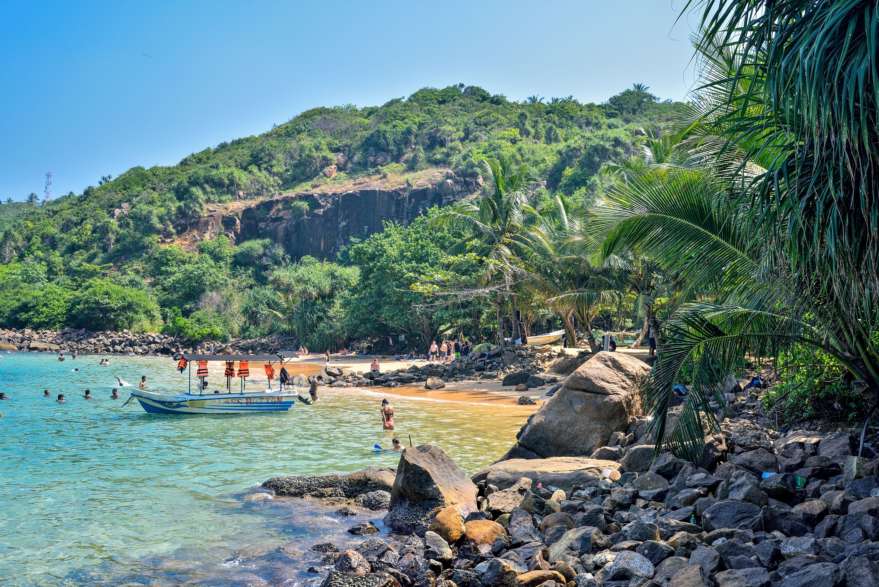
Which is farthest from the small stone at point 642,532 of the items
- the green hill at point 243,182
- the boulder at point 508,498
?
the green hill at point 243,182

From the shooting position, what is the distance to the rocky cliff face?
79562 mm

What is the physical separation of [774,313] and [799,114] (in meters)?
3.63

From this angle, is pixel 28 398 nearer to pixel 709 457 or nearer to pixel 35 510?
pixel 35 510

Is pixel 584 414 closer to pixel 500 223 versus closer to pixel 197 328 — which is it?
pixel 500 223

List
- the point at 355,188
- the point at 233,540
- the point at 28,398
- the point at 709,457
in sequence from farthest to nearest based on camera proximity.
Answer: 1. the point at 355,188
2. the point at 28,398
3. the point at 233,540
4. the point at 709,457

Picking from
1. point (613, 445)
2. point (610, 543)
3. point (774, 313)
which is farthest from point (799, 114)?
point (613, 445)

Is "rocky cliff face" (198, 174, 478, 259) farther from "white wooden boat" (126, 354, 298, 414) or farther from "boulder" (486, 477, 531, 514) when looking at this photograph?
"boulder" (486, 477, 531, 514)

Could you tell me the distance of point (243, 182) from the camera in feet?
329

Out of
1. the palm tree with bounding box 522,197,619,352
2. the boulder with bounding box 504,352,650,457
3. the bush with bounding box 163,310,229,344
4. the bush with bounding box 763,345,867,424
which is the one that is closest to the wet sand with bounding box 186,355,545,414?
the palm tree with bounding box 522,197,619,352

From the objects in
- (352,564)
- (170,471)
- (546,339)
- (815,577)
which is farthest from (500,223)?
(815,577)

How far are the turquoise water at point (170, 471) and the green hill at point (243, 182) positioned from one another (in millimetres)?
40623

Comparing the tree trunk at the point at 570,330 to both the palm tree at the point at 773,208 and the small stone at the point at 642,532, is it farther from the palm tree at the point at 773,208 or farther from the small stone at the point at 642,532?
the small stone at the point at 642,532

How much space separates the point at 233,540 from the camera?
34.2 feet

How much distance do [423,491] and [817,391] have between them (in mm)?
6173
